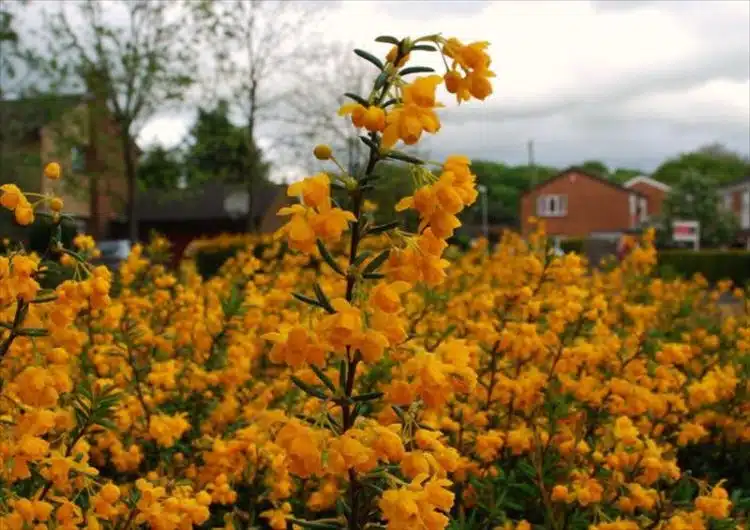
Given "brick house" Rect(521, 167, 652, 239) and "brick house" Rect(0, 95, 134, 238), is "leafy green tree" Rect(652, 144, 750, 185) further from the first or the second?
"brick house" Rect(0, 95, 134, 238)

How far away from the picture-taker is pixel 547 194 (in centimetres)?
5719

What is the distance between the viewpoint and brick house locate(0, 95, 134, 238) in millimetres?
24516

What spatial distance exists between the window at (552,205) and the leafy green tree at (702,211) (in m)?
7.99

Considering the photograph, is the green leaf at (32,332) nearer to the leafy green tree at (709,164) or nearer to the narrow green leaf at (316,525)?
the narrow green leaf at (316,525)

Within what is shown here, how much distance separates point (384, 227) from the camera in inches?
59.6

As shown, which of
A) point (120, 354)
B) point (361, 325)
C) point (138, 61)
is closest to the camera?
point (361, 325)

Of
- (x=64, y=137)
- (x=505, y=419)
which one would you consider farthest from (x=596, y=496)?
(x=64, y=137)

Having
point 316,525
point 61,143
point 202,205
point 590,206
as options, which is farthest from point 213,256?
point 590,206

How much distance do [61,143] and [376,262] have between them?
90.1 ft

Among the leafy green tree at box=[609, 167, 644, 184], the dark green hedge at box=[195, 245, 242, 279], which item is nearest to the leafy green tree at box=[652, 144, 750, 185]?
the leafy green tree at box=[609, 167, 644, 184]

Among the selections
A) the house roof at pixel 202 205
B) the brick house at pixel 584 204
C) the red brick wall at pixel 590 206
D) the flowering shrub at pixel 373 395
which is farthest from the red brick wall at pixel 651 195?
the flowering shrub at pixel 373 395

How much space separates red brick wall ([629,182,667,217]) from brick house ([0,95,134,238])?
38046mm

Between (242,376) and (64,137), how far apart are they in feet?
84.2

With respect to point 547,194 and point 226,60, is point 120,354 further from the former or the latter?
point 547,194
